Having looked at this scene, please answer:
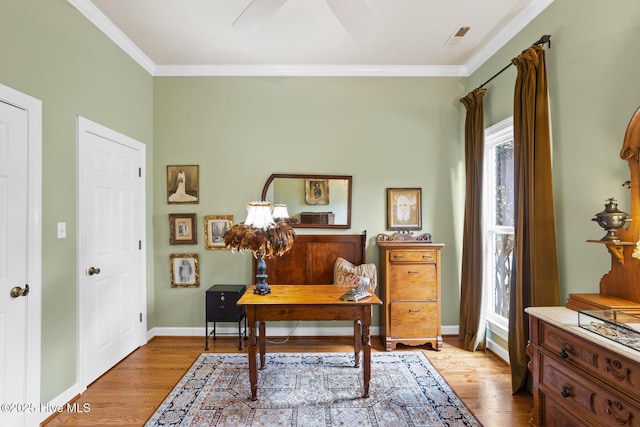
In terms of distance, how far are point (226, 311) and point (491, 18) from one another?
12.2 ft

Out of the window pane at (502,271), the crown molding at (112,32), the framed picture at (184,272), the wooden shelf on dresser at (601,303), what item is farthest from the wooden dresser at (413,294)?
the crown molding at (112,32)

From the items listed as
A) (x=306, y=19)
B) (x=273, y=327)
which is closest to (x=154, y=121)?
(x=306, y=19)

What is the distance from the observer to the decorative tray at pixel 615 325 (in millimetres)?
1419

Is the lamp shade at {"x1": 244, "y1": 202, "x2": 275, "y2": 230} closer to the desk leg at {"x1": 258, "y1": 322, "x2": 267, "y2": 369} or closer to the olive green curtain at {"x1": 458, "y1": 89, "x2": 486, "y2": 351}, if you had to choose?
the desk leg at {"x1": 258, "y1": 322, "x2": 267, "y2": 369}

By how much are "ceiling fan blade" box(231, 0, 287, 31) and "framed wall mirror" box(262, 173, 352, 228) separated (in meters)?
1.72

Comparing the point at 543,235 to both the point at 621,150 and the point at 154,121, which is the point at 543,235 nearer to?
the point at 621,150

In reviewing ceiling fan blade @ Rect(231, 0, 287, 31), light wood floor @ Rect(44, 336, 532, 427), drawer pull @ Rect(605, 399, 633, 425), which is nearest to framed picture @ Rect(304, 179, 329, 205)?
light wood floor @ Rect(44, 336, 532, 427)

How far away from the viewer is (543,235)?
2.32 metres

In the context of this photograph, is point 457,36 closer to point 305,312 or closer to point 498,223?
point 498,223

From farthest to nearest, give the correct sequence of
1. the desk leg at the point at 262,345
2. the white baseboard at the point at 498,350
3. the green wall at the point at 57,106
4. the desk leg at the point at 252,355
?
the white baseboard at the point at 498,350 → the desk leg at the point at 262,345 → the desk leg at the point at 252,355 → the green wall at the point at 57,106

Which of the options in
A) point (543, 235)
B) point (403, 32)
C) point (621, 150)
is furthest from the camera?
point (403, 32)

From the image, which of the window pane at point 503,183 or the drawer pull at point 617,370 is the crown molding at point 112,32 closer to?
the window pane at point 503,183

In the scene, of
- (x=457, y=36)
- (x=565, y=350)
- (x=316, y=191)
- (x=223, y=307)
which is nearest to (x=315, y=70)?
Result: (x=316, y=191)

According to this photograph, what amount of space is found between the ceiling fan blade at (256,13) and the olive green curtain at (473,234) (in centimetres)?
227
